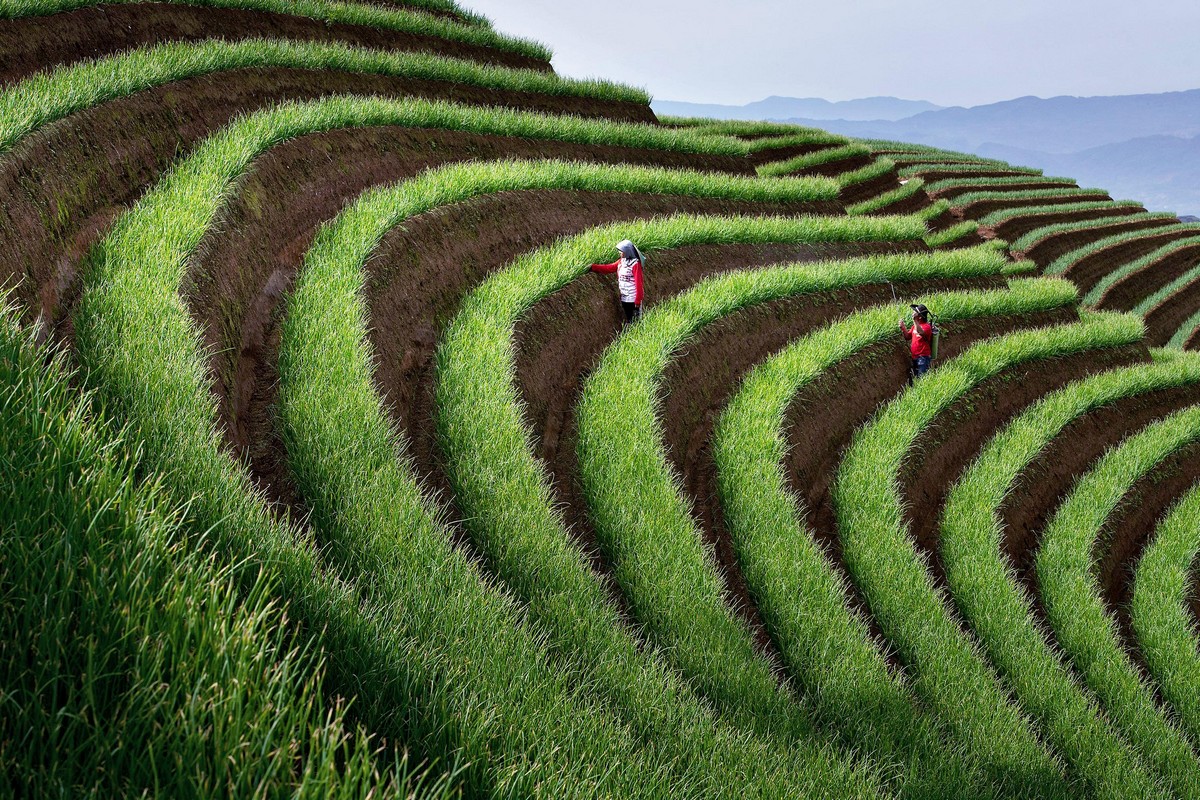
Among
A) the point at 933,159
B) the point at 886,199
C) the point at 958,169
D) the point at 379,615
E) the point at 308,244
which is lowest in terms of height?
the point at 379,615

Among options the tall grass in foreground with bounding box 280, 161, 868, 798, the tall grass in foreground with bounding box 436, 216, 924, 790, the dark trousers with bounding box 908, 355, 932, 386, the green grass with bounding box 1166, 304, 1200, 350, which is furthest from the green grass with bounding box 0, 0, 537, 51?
the green grass with bounding box 1166, 304, 1200, 350

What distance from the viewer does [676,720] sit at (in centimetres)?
452

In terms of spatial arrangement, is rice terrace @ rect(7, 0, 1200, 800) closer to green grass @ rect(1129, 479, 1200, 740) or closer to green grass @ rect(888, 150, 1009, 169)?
green grass @ rect(1129, 479, 1200, 740)

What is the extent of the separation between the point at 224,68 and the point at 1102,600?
13.5 metres

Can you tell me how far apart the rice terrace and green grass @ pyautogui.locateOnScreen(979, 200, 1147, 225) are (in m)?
14.5

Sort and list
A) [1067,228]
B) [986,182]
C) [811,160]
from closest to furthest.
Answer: [811,160] → [1067,228] → [986,182]

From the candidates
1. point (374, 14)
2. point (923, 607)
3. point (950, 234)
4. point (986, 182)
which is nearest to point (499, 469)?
point (923, 607)

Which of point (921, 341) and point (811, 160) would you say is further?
point (811, 160)

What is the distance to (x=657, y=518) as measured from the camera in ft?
22.3

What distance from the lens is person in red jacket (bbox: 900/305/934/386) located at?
1162cm

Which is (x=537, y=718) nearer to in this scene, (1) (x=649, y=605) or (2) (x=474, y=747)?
(2) (x=474, y=747)

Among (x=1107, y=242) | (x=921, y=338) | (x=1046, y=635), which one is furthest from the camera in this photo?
(x=1107, y=242)

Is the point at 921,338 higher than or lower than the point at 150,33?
lower

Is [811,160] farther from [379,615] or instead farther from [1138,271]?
[379,615]
